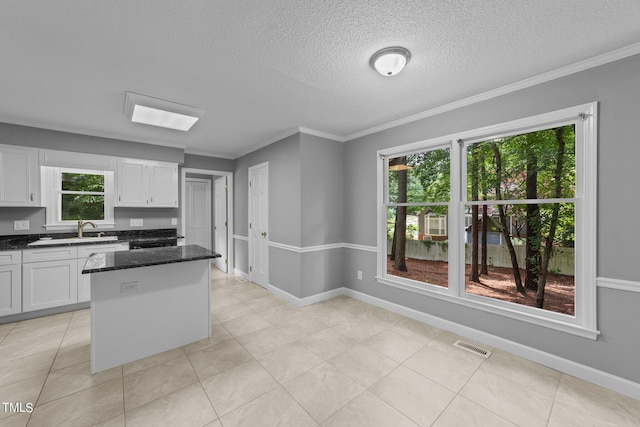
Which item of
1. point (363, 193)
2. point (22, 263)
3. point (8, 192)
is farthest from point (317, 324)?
point (8, 192)

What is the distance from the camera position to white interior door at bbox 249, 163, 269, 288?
437 cm

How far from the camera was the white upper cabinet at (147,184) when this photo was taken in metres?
4.07

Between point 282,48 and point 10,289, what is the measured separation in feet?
13.5

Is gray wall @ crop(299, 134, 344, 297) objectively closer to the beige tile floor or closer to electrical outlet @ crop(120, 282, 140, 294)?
the beige tile floor

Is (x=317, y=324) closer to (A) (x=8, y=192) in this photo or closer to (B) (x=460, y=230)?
(B) (x=460, y=230)

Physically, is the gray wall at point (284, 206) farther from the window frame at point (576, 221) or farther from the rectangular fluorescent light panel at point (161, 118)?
the window frame at point (576, 221)

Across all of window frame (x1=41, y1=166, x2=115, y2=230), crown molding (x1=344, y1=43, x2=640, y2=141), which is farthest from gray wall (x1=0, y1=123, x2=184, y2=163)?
crown molding (x1=344, y1=43, x2=640, y2=141)

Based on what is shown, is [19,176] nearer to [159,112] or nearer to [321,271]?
[159,112]

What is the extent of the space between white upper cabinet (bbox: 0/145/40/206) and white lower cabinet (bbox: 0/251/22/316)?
724mm

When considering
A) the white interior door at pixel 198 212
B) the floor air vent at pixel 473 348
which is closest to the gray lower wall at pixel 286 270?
the floor air vent at pixel 473 348

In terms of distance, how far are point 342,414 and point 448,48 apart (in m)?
2.64

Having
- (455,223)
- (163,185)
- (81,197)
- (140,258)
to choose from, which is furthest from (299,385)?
(81,197)

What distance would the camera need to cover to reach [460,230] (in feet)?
9.29

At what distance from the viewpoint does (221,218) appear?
5.73 meters
